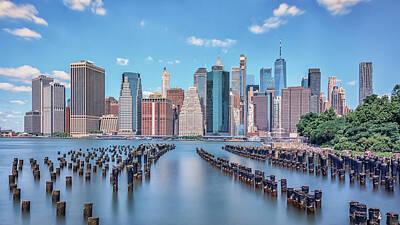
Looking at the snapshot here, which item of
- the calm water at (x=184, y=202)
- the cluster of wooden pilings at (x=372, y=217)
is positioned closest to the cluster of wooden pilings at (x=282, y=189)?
the calm water at (x=184, y=202)

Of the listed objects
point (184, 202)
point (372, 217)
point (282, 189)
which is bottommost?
point (184, 202)

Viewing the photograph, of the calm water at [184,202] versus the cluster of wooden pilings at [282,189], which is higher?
the cluster of wooden pilings at [282,189]

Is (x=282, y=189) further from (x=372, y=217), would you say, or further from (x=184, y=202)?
(x=372, y=217)

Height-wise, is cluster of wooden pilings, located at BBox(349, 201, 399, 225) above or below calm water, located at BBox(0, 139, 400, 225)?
above

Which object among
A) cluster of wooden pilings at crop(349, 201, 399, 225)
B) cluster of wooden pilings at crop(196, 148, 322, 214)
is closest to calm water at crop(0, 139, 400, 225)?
cluster of wooden pilings at crop(196, 148, 322, 214)

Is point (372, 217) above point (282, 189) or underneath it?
above

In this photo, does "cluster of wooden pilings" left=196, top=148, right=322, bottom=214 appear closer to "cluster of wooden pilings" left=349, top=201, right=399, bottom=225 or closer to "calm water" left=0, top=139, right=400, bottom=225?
"calm water" left=0, top=139, right=400, bottom=225

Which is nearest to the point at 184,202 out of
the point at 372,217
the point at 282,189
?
the point at 282,189

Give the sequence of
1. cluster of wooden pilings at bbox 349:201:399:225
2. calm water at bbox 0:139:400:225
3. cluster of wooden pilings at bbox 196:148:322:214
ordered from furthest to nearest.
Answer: cluster of wooden pilings at bbox 196:148:322:214 < calm water at bbox 0:139:400:225 < cluster of wooden pilings at bbox 349:201:399:225

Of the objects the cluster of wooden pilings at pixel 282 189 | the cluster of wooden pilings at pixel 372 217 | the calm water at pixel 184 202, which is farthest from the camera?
the cluster of wooden pilings at pixel 282 189

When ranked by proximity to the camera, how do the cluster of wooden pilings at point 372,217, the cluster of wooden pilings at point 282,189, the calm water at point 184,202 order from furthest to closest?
the cluster of wooden pilings at point 282,189 → the calm water at point 184,202 → the cluster of wooden pilings at point 372,217

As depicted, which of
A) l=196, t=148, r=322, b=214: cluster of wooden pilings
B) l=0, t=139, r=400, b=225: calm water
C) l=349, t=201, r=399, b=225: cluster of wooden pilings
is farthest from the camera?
l=196, t=148, r=322, b=214: cluster of wooden pilings

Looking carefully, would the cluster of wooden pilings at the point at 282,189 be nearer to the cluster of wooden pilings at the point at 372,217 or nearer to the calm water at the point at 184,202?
the calm water at the point at 184,202

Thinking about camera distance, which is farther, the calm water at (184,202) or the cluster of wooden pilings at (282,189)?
the cluster of wooden pilings at (282,189)
